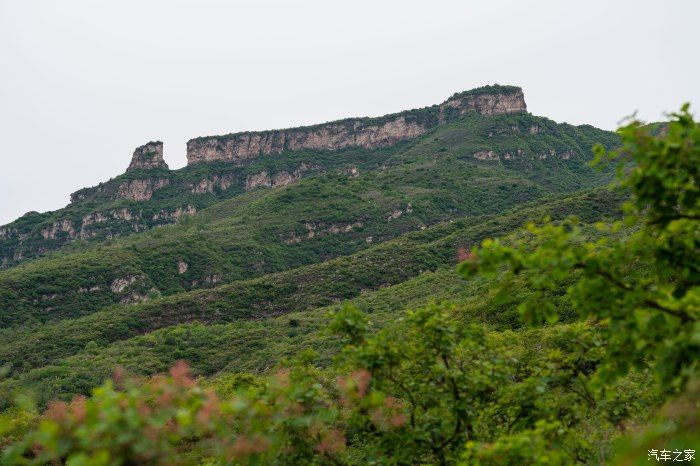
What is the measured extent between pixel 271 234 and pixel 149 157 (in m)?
88.9

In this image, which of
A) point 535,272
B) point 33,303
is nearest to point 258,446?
point 535,272

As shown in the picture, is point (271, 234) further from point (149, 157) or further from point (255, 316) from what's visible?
point (149, 157)

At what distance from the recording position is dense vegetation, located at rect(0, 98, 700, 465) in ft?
12.5

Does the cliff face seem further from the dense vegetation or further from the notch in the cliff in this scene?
the dense vegetation

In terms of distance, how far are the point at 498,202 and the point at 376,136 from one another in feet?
242

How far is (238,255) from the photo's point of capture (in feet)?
315

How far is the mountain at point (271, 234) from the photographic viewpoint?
51.1 metres

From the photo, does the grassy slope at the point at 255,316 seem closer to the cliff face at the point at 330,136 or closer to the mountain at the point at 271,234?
the mountain at the point at 271,234

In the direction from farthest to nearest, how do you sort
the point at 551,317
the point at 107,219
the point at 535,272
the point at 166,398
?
the point at 107,219 → the point at 551,317 → the point at 535,272 → the point at 166,398

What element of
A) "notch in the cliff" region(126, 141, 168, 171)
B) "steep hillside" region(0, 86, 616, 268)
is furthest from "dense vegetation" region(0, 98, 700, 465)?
"notch in the cliff" region(126, 141, 168, 171)

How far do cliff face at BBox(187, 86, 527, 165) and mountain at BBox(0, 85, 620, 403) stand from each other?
461 millimetres

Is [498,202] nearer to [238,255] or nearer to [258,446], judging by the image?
[238,255]

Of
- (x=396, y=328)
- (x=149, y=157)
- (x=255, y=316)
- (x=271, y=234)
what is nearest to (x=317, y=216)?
(x=271, y=234)

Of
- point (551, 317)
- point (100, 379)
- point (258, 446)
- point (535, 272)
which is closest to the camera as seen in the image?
point (258, 446)
